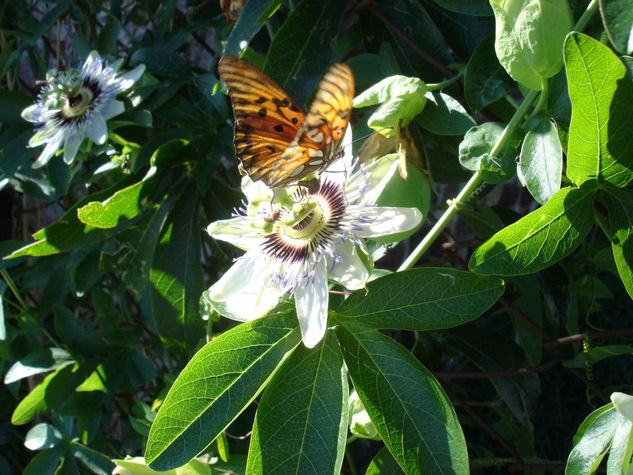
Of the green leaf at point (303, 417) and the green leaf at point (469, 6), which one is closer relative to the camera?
the green leaf at point (303, 417)

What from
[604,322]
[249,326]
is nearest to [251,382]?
[249,326]

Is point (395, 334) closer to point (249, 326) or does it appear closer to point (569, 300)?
point (569, 300)

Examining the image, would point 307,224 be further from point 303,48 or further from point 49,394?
point 49,394

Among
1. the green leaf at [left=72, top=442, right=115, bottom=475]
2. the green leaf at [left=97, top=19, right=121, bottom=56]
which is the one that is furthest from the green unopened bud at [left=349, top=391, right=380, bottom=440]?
the green leaf at [left=97, top=19, right=121, bottom=56]

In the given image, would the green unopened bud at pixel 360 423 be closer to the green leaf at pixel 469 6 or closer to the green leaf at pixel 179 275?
the green leaf at pixel 179 275

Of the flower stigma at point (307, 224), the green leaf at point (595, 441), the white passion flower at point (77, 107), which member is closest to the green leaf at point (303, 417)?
the flower stigma at point (307, 224)

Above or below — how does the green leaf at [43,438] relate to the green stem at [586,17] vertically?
below
